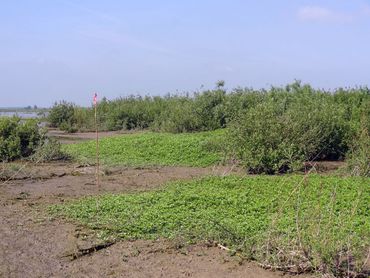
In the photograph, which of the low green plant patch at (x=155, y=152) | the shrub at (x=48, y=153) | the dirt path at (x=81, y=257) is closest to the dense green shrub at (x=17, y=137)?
the shrub at (x=48, y=153)

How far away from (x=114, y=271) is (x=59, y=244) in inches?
49.8

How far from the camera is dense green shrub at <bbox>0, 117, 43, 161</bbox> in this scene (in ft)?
50.9

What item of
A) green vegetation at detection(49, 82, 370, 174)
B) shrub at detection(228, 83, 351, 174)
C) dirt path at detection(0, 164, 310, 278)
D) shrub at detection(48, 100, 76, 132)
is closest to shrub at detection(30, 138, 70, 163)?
green vegetation at detection(49, 82, 370, 174)

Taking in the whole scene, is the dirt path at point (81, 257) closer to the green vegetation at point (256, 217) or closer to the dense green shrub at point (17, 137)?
the green vegetation at point (256, 217)

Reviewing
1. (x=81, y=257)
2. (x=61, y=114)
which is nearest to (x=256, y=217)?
(x=81, y=257)

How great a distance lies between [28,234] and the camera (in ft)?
25.5

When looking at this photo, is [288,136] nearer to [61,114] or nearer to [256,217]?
[256,217]

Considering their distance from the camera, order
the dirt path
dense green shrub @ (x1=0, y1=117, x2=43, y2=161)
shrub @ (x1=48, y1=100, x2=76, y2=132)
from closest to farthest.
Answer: the dirt path < dense green shrub @ (x1=0, y1=117, x2=43, y2=161) < shrub @ (x1=48, y1=100, x2=76, y2=132)

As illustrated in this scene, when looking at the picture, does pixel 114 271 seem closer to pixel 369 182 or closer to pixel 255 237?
pixel 255 237

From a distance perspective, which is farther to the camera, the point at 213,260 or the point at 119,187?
the point at 119,187

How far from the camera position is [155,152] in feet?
52.5

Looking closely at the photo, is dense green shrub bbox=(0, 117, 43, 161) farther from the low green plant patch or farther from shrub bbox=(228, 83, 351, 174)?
shrub bbox=(228, 83, 351, 174)

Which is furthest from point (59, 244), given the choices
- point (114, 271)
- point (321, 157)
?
point (321, 157)

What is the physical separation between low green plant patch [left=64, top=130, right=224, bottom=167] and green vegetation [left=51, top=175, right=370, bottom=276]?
3.70 metres
